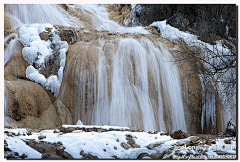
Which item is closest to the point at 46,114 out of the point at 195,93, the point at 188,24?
the point at 195,93

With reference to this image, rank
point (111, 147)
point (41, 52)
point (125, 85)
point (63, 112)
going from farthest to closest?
point (41, 52), point (125, 85), point (63, 112), point (111, 147)

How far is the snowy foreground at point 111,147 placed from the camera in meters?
3.06

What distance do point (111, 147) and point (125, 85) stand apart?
330 cm

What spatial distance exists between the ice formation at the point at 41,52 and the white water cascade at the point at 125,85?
220mm

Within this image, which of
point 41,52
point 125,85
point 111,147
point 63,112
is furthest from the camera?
point 41,52

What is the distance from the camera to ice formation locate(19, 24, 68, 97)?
21.0 feet

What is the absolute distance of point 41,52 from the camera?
6.90 metres

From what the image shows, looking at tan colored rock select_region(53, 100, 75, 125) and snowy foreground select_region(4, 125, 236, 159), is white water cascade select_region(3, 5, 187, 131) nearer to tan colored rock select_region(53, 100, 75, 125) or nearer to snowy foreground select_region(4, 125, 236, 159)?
tan colored rock select_region(53, 100, 75, 125)

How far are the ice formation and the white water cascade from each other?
0.72ft

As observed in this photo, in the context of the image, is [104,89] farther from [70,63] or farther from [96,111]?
[70,63]

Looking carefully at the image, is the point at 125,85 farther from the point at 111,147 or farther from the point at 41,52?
the point at 111,147

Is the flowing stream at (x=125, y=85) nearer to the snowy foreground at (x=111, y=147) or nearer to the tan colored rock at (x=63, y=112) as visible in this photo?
the tan colored rock at (x=63, y=112)

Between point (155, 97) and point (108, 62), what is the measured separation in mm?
1502

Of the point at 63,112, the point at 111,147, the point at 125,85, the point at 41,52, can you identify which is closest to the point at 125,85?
the point at 125,85
